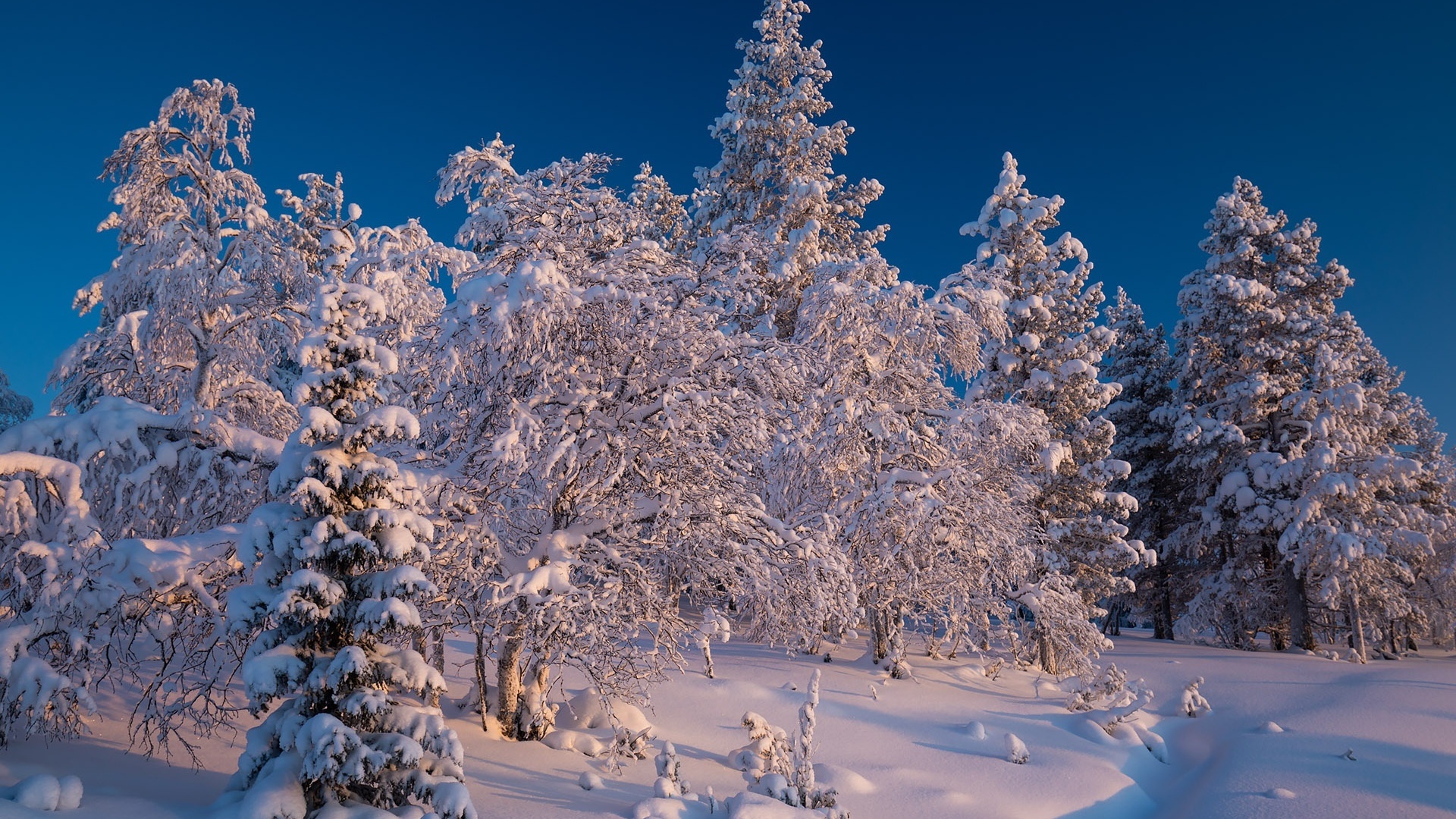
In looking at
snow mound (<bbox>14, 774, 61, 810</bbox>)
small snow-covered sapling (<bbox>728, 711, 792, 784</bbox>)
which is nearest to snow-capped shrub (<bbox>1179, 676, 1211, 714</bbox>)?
small snow-covered sapling (<bbox>728, 711, 792, 784</bbox>)

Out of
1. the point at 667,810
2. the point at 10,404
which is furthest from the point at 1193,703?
the point at 10,404

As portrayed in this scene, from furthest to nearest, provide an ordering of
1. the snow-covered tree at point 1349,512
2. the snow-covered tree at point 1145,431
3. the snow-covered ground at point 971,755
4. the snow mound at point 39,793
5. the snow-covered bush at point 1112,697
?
the snow-covered tree at point 1145,431 → the snow-covered tree at point 1349,512 → the snow-covered bush at point 1112,697 → the snow-covered ground at point 971,755 → the snow mound at point 39,793

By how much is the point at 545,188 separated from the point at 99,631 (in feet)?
22.9

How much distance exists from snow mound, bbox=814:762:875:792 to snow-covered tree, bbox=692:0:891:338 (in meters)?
9.91

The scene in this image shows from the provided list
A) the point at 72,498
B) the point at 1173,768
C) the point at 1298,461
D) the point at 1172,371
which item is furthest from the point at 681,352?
the point at 1172,371

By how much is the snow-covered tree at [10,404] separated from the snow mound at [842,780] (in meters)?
34.8

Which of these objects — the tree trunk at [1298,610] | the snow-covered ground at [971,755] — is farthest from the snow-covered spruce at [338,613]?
the tree trunk at [1298,610]

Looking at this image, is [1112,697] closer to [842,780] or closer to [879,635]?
[879,635]

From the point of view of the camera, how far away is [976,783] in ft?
34.4

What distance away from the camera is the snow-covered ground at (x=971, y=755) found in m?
7.68

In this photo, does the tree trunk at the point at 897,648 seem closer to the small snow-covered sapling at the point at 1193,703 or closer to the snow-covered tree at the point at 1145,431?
the small snow-covered sapling at the point at 1193,703

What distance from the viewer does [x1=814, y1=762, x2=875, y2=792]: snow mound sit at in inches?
384

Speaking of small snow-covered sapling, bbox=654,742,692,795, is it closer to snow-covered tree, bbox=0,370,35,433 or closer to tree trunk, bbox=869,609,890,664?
tree trunk, bbox=869,609,890,664

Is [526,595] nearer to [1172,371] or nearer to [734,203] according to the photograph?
[734,203]
